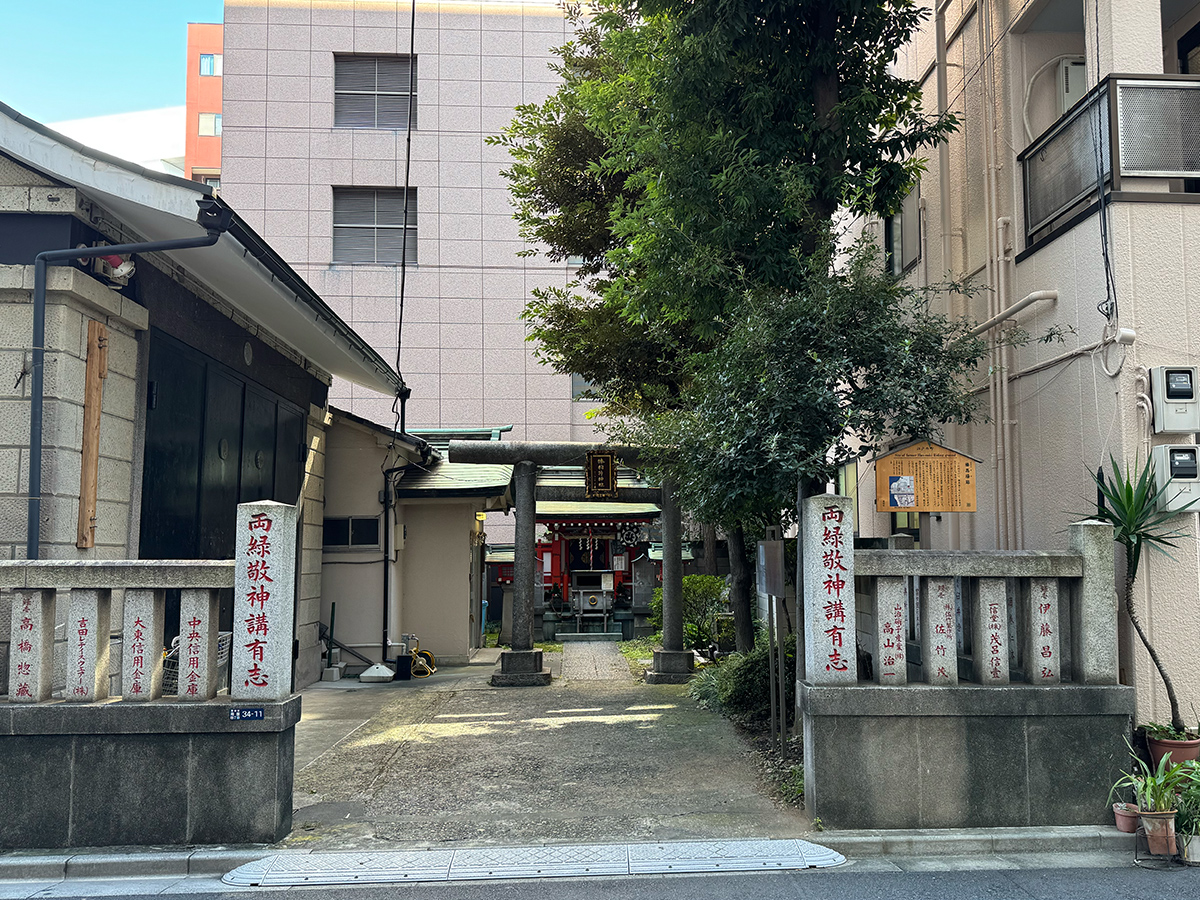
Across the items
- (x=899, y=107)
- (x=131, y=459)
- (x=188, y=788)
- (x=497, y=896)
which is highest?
(x=899, y=107)

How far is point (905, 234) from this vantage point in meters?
12.2

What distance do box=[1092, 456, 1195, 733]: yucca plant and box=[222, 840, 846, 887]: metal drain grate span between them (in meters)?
2.95

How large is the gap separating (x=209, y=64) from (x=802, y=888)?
44.6 metres

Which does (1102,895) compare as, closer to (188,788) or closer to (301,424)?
(188,788)

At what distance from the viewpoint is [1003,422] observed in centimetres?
915

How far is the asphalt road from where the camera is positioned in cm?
568

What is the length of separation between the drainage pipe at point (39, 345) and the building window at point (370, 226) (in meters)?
20.2

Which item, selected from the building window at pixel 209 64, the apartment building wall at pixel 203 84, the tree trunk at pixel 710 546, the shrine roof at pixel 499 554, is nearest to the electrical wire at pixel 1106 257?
the tree trunk at pixel 710 546

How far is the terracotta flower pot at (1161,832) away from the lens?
20.2 ft

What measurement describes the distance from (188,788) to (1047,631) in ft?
21.5

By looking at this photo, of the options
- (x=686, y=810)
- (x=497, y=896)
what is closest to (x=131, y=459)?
(x=497, y=896)

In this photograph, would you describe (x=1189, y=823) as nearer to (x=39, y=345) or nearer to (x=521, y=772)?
(x=521, y=772)

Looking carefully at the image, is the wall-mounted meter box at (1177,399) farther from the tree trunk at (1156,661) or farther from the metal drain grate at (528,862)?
the metal drain grate at (528,862)

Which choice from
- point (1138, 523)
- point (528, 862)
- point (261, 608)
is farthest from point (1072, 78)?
point (261, 608)
